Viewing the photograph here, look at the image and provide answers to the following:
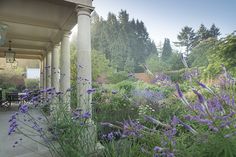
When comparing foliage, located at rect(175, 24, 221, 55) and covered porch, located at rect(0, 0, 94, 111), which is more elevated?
foliage, located at rect(175, 24, 221, 55)

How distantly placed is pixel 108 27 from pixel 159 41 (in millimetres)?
15779

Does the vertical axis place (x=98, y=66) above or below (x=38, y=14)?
below

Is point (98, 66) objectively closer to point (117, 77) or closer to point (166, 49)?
point (117, 77)

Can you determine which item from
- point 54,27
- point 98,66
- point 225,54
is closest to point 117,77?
point 98,66

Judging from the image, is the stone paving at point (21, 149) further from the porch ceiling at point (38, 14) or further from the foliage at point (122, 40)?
the foliage at point (122, 40)

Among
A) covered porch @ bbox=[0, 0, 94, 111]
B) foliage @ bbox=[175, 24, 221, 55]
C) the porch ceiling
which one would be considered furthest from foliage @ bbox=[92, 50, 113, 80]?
foliage @ bbox=[175, 24, 221, 55]

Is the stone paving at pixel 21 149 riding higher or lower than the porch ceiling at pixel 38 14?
lower

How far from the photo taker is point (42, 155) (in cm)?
359

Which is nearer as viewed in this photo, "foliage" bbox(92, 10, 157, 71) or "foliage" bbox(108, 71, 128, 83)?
"foliage" bbox(108, 71, 128, 83)

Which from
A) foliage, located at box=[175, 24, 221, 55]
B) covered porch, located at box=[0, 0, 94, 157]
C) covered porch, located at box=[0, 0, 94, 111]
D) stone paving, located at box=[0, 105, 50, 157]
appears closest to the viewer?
stone paving, located at box=[0, 105, 50, 157]

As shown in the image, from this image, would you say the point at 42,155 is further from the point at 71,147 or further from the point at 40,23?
the point at 40,23

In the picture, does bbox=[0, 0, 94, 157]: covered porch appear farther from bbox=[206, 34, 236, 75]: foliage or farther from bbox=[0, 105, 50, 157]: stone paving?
bbox=[206, 34, 236, 75]: foliage

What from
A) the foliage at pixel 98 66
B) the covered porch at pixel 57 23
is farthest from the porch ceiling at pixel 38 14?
the foliage at pixel 98 66

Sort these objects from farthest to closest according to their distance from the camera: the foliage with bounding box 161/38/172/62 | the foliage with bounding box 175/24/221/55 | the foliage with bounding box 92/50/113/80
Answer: the foliage with bounding box 161/38/172/62 < the foliage with bounding box 175/24/221/55 < the foliage with bounding box 92/50/113/80
